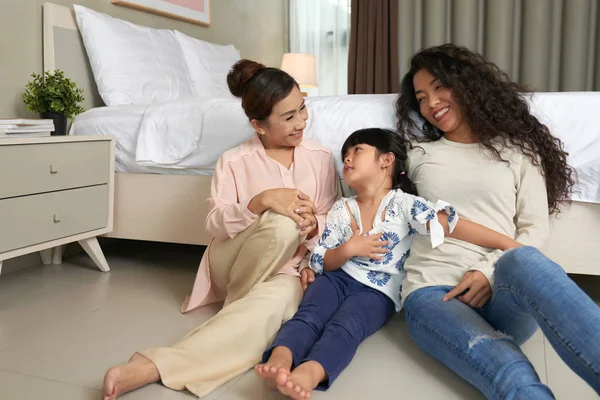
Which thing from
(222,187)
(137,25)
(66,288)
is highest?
(137,25)

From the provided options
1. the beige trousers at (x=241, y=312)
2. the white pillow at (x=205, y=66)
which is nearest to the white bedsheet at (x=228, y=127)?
the beige trousers at (x=241, y=312)

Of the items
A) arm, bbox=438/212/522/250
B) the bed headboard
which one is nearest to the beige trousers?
arm, bbox=438/212/522/250

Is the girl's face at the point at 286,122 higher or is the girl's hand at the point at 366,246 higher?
the girl's face at the point at 286,122

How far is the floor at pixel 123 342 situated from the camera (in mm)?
1085

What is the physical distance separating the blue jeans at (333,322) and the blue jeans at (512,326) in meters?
0.11

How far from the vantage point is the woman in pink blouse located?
1.10 m

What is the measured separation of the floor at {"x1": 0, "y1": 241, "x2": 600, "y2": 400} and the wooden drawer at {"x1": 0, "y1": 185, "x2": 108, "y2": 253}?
192 mm

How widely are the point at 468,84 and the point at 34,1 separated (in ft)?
5.67

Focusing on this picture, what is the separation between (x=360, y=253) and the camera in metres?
1.30

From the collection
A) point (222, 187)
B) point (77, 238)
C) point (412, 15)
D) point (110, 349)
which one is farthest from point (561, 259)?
point (412, 15)

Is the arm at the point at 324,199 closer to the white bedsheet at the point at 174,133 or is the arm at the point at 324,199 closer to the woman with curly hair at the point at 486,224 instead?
the woman with curly hair at the point at 486,224

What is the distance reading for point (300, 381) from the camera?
3.15 feet

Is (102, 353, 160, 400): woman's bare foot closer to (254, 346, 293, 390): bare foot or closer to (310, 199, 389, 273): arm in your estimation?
(254, 346, 293, 390): bare foot

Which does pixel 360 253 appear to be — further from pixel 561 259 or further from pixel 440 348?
pixel 561 259
